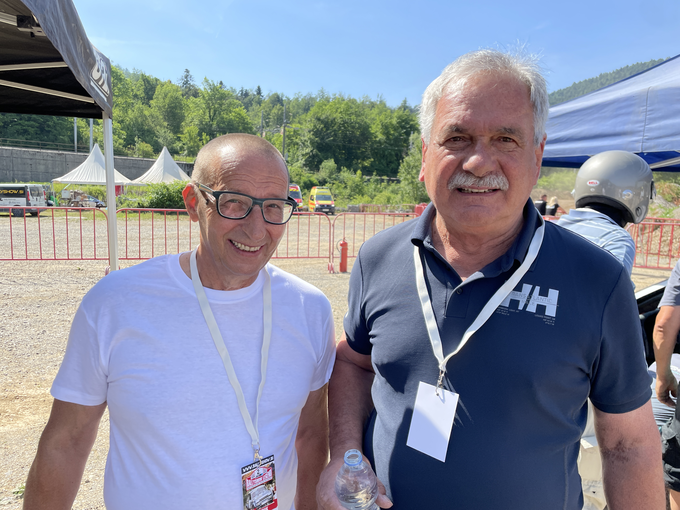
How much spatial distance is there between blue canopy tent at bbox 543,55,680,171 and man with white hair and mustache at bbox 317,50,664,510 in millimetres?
2746

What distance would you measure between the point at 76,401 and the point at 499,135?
1.63 m

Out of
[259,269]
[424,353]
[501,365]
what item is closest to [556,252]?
[501,365]

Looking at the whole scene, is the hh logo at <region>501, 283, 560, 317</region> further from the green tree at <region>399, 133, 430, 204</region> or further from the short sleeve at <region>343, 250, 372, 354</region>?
the green tree at <region>399, 133, 430, 204</region>

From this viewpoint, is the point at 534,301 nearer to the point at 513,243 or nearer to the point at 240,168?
the point at 513,243

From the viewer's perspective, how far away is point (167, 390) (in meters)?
1.38

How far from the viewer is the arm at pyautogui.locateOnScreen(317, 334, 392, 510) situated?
152 cm

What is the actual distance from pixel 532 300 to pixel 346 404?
82 centimetres

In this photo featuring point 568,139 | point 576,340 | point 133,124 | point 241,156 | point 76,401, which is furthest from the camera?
point 133,124

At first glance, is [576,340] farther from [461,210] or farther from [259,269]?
[259,269]

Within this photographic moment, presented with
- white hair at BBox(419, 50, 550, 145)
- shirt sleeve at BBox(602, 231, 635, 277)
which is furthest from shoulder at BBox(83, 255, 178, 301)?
shirt sleeve at BBox(602, 231, 635, 277)

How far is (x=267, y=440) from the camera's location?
145 centimetres

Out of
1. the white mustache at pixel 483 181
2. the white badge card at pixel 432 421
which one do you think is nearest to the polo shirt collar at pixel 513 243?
the white mustache at pixel 483 181

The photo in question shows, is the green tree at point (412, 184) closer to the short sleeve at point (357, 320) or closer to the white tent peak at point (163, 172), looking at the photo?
the white tent peak at point (163, 172)

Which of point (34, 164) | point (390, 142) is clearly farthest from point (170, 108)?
point (34, 164)
